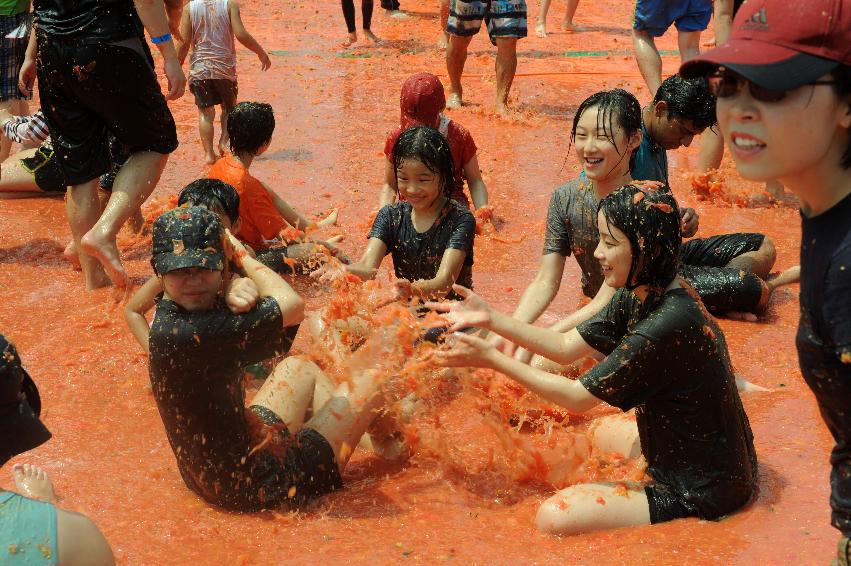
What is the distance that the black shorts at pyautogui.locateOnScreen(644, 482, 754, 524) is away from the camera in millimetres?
3617

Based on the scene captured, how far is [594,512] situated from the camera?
143 inches

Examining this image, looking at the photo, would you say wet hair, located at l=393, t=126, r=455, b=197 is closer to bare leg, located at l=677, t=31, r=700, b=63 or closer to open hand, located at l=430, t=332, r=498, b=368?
open hand, located at l=430, t=332, r=498, b=368

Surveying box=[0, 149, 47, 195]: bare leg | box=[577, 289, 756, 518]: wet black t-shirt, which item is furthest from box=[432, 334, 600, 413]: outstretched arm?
box=[0, 149, 47, 195]: bare leg

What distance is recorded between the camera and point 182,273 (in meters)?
3.57

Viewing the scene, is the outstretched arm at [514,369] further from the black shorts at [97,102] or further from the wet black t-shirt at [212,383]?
the black shorts at [97,102]

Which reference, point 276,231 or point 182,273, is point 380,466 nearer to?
point 182,273

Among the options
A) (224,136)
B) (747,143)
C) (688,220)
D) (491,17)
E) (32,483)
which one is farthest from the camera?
(491,17)

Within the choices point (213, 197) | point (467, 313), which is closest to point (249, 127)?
point (213, 197)

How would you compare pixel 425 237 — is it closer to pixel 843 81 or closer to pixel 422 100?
pixel 422 100

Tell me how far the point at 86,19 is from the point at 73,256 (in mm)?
1681

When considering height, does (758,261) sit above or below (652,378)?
below

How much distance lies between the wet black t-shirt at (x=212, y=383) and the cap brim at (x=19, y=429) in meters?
1.02

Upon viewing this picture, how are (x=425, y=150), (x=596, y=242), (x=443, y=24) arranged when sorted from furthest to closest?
(x=443, y=24)
(x=596, y=242)
(x=425, y=150)

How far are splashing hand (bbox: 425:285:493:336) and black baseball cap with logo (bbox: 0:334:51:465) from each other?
1577mm
